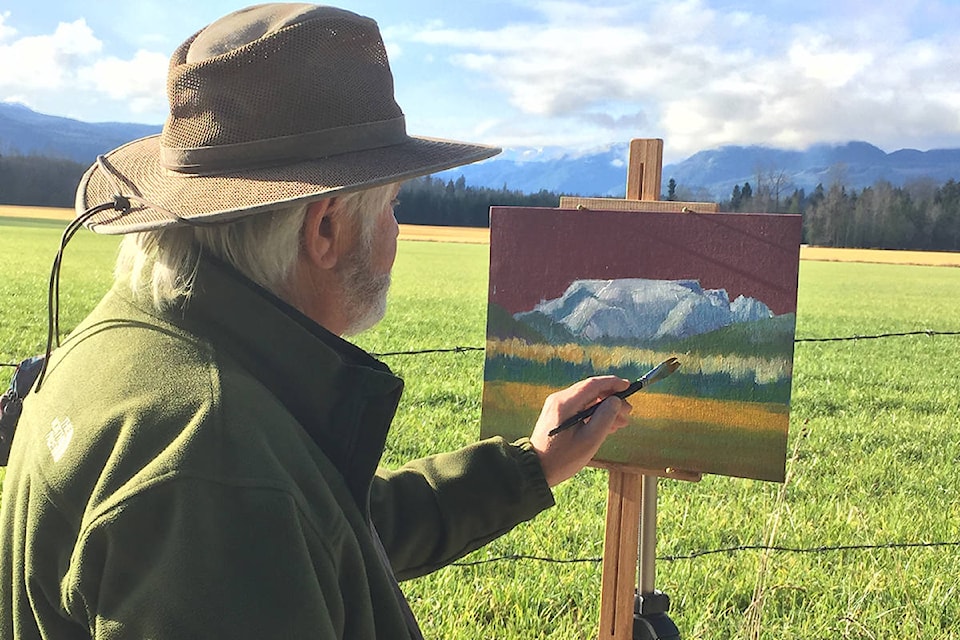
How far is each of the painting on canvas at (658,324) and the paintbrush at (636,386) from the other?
8 cm

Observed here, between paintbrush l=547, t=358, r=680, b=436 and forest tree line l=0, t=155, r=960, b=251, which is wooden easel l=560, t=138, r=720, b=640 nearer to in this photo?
paintbrush l=547, t=358, r=680, b=436

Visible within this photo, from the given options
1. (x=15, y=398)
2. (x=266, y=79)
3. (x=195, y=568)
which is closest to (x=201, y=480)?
(x=195, y=568)

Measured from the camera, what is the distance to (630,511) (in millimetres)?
2324

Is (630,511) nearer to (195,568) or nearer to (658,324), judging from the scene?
(658,324)

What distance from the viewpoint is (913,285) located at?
104ft

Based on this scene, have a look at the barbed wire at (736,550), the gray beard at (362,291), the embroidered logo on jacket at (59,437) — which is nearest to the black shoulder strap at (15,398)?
the embroidered logo on jacket at (59,437)

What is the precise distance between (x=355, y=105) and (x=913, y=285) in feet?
114

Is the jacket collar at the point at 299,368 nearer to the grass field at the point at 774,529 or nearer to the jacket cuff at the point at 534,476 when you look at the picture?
the grass field at the point at 774,529

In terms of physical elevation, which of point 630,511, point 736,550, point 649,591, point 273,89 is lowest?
point 736,550

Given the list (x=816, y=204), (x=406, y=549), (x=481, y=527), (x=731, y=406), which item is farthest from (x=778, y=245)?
(x=816, y=204)

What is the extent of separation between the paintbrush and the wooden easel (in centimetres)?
29

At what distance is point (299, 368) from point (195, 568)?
1.12ft

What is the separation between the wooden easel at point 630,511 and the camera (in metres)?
2.26

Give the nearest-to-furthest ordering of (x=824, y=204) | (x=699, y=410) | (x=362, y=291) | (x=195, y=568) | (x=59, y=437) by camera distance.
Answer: (x=195, y=568) < (x=59, y=437) < (x=362, y=291) < (x=699, y=410) < (x=824, y=204)
